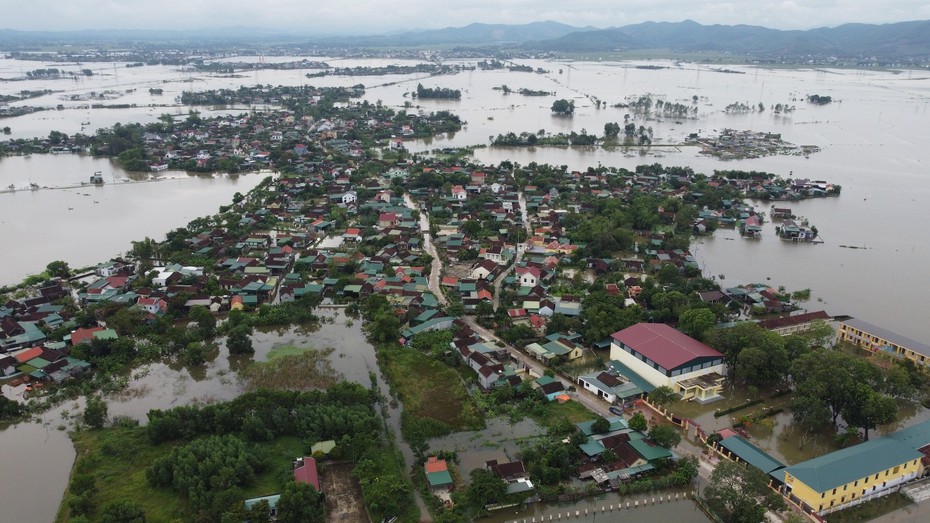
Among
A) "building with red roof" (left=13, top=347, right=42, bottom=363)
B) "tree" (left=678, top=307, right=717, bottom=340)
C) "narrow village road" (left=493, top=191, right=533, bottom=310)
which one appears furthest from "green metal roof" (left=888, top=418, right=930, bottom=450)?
"building with red roof" (left=13, top=347, right=42, bottom=363)

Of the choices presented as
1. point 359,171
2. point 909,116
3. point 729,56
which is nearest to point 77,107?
point 359,171

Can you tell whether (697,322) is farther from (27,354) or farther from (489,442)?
(27,354)

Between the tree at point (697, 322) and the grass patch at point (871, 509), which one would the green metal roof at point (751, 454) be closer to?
the grass patch at point (871, 509)

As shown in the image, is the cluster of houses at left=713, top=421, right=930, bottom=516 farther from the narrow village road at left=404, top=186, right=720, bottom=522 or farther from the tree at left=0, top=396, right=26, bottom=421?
the tree at left=0, top=396, right=26, bottom=421

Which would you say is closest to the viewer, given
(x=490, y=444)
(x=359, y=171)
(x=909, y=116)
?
(x=490, y=444)

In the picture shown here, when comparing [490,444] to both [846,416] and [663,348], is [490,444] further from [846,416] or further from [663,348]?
[846,416]

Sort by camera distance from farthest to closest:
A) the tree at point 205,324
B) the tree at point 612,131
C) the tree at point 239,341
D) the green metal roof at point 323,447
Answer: the tree at point 612,131
the tree at point 205,324
the tree at point 239,341
the green metal roof at point 323,447

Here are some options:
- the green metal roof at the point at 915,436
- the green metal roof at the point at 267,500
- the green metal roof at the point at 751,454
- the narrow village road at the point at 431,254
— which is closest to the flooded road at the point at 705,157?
the green metal roof at the point at 915,436
